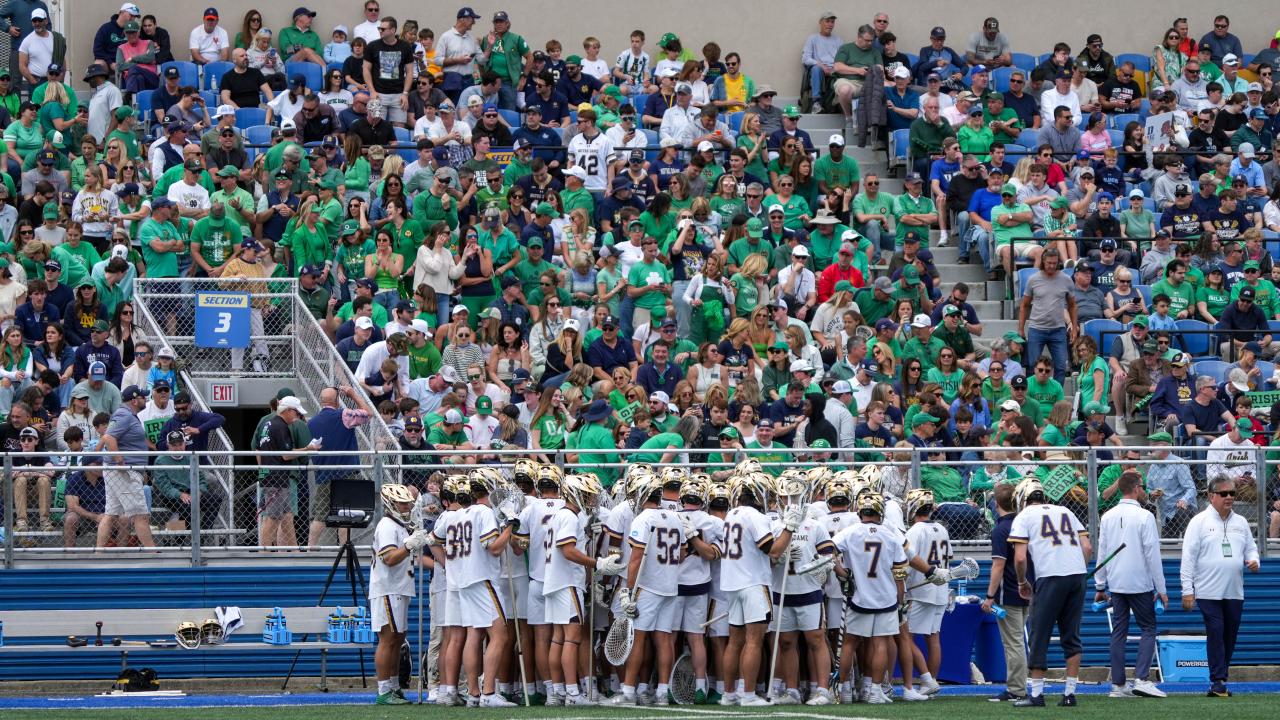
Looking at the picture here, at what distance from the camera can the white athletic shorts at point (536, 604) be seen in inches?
569

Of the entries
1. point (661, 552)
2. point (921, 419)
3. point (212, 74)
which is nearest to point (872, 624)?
point (661, 552)

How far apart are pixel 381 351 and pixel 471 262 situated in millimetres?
1956

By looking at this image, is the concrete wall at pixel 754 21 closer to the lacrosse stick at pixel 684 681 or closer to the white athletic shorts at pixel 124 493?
the white athletic shorts at pixel 124 493

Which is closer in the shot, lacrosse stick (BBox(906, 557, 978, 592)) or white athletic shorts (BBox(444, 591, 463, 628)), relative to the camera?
white athletic shorts (BBox(444, 591, 463, 628))

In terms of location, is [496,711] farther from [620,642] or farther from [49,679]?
[49,679]

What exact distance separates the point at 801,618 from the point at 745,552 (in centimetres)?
69

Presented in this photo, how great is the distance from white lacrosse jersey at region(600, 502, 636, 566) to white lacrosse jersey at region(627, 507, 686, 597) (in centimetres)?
16

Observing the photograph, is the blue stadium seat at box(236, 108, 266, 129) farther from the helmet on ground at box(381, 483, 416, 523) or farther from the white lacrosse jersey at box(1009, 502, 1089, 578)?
the white lacrosse jersey at box(1009, 502, 1089, 578)

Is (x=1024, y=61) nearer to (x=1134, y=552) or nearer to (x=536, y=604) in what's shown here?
(x=1134, y=552)

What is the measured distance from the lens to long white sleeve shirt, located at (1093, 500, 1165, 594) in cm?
1492

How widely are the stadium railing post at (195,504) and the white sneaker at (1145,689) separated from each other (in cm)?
773

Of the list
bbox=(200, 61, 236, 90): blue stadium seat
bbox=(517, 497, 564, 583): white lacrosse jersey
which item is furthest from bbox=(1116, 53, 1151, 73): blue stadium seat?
bbox=(517, 497, 564, 583): white lacrosse jersey

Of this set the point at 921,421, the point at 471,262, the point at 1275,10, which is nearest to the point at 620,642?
the point at 921,421

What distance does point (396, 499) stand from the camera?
14.7 metres
